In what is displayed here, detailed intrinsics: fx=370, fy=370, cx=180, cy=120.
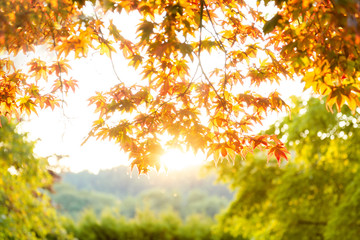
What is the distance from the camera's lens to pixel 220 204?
94.0 feet

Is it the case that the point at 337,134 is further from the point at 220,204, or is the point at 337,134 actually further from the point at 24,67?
the point at 220,204

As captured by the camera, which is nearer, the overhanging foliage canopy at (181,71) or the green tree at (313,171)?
the overhanging foliage canopy at (181,71)

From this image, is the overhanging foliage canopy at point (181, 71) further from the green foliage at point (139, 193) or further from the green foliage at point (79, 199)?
the green foliage at point (79, 199)

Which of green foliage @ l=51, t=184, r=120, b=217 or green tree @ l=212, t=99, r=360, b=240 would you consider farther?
green foliage @ l=51, t=184, r=120, b=217

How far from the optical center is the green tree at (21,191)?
18.6 feet

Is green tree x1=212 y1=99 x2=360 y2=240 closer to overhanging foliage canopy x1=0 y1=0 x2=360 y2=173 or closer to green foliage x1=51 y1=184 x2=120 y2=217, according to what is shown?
overhanging foliage canopy x1=0 y1=0 x2=360 y2=173

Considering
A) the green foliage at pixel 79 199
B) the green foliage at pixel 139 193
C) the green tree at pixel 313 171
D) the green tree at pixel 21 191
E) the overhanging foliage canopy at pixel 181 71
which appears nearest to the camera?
the overhanging foliage canopy at pixel 181 71

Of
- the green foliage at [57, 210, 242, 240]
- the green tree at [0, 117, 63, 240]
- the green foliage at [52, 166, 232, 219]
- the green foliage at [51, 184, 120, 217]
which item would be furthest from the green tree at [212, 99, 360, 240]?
the green foliage at [51, 184, 120, 217]

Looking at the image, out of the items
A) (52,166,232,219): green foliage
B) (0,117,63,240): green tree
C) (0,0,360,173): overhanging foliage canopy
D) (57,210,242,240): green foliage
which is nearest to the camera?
(0,0,360,173): overhanging foliage canopy

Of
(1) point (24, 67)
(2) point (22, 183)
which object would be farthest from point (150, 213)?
(1) point (24, 67)

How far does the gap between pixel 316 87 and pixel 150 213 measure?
1172 centimetres

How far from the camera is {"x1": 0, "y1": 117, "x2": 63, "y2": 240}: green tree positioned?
5.68 m

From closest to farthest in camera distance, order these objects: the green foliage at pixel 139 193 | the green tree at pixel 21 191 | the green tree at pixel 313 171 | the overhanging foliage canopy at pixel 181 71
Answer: the overhanging foliage canopy at pixel 181 71 → the green tree at pixel 21 191 → the green tree at pixel 313 171 → the green foliage at pixel 139 193

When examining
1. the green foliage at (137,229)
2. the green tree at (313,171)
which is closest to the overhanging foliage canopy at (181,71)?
the green tree at (313,171)
